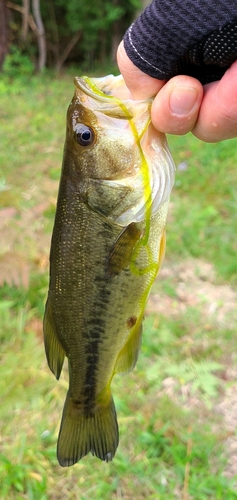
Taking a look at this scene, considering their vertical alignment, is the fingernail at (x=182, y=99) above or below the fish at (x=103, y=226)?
above

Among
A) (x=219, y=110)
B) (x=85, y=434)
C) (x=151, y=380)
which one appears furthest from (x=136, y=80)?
(x=151, y=380)

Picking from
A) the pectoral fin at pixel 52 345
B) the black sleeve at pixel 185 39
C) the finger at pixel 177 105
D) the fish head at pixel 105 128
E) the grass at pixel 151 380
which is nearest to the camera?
the black sleeve at pixel 185 39

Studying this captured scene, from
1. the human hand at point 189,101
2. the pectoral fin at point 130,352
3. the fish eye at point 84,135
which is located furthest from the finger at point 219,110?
the pectoral fin at point 130,352

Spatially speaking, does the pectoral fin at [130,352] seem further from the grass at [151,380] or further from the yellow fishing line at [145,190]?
the grass at [151,380]

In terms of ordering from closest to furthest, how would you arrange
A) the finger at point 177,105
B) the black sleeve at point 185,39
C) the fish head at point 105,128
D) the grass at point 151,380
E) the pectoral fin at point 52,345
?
the black sleeve at point 185,39, the finger at point 177,105, the fish head at point 105,128, the pectoral fin at point 52,345, the grass at point 151,380

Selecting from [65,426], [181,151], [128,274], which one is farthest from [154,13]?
[181,151]

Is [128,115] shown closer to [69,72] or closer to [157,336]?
[157,336]
